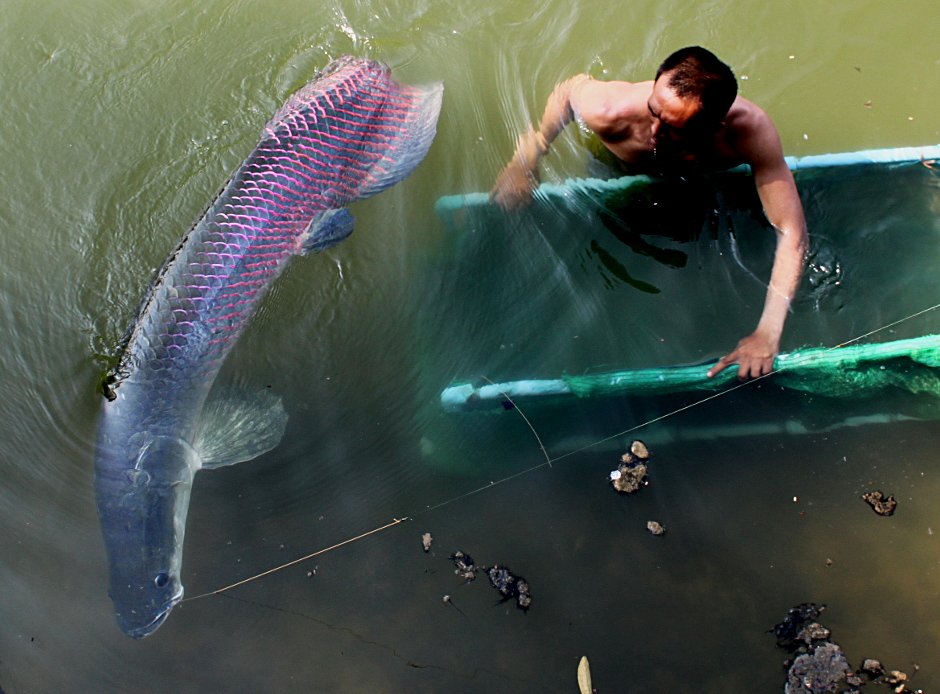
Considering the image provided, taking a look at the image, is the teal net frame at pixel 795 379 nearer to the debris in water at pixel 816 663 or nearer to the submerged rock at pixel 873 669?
the debris in water at pixel 816 663

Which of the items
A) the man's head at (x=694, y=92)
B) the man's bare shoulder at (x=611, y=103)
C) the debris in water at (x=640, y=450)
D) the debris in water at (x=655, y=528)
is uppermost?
the man's head at (x=694, y=92)

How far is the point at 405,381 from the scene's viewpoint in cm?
379

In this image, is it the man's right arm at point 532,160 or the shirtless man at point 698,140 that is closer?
the shirtless man at point 698,140

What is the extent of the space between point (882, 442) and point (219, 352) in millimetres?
3514

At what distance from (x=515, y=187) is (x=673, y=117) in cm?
129

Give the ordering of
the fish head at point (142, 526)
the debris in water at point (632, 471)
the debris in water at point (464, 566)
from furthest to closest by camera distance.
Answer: the debris in water at point (632, 471) → the debris in water at point (464, 566) → the fish head at point (142, 526)

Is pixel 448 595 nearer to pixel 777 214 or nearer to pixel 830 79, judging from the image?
pixel 777 214

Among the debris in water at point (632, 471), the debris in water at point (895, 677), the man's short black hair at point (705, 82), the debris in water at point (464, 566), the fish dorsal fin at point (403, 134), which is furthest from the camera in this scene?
the fish dorsal fin at point (403, 134)

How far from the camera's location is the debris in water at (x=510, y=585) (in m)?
3.30

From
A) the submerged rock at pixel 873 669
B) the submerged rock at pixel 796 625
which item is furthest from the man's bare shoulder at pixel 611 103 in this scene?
the submerged rock at pixel 873 669

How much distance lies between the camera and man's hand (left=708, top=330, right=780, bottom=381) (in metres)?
3.32

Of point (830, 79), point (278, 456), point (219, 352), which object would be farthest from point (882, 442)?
point (219, 352)

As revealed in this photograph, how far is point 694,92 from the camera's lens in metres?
2.80

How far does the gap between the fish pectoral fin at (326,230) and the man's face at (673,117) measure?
1.68 meters
